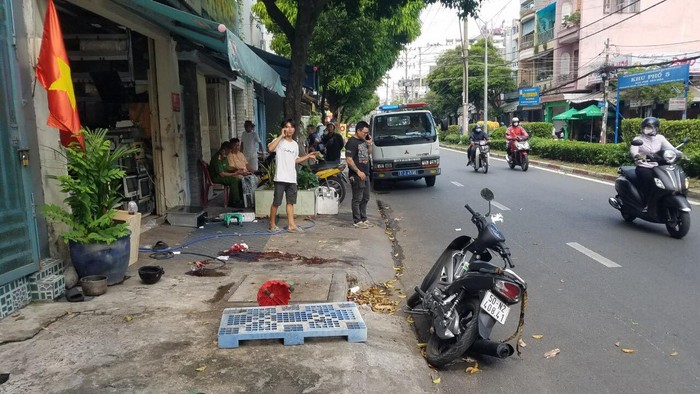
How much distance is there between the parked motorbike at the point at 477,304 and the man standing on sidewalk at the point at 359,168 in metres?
4.89

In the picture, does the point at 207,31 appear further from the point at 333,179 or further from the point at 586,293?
the point at 586,293

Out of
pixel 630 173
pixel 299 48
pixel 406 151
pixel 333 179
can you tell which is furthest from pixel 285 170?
pixel 406 151

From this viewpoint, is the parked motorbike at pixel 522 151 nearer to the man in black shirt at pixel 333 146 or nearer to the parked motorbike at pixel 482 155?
the parked motorbike at pixel 482 155

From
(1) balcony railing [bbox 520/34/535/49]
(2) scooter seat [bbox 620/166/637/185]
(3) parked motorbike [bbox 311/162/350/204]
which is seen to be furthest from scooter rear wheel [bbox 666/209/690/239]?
(1) balcony railing [bbox 520/34/535/49]

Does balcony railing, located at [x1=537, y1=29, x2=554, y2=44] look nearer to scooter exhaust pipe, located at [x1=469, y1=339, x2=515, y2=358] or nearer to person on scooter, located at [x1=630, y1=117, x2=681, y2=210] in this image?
person on scooter, located at [x1=630, y1=117, x2=681, y2=210]

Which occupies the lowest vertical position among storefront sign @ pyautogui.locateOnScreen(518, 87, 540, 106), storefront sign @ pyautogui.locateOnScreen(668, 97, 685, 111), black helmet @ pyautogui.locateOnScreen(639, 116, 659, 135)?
black helmet @ pyautogui.locateOnScreen(639, 116, 659, 135)

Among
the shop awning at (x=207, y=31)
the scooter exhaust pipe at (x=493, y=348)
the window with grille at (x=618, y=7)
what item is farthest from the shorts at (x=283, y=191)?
the window with grille at (x=618, y=7)

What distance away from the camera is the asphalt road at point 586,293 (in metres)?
3.72

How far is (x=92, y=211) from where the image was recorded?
5082 mm

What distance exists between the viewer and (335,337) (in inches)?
156

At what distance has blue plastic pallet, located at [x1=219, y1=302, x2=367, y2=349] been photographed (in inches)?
151

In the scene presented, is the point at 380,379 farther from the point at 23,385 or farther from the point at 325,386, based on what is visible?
the point at 23,385

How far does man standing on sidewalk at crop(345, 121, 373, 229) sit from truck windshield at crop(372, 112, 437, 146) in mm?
4737

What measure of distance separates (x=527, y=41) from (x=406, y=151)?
38422mm
